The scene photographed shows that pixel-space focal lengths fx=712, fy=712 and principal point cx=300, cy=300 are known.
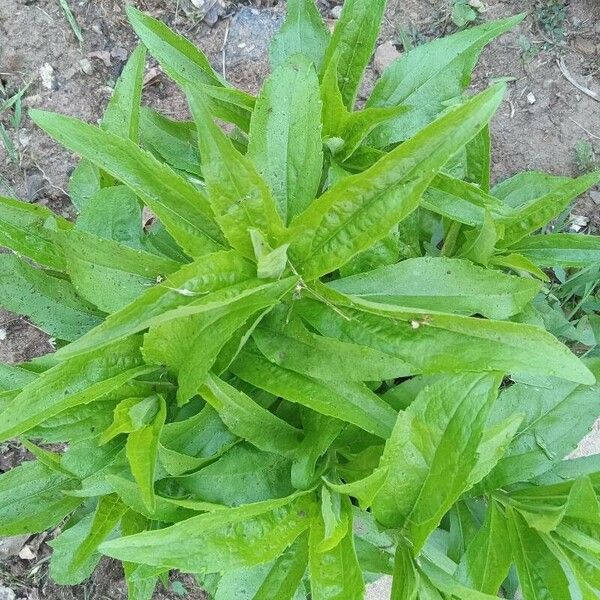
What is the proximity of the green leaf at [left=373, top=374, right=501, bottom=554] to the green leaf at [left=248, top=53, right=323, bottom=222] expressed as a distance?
415 millimetres

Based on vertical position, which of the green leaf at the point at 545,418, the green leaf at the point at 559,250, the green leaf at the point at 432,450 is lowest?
the green leaf at the point at 545,418

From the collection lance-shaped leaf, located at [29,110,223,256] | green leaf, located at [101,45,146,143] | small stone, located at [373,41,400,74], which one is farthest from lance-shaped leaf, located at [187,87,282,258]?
small stone, located at [373,41,400,74]

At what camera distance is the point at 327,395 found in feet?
3.91

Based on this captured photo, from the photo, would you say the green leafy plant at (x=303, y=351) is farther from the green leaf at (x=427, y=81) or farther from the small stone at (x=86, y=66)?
the small stone at (x=86, y=66)

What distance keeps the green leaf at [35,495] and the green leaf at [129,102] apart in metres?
0.74

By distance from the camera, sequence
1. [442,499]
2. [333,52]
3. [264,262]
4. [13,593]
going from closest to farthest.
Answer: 1. [264,262]
2. [442,499]
3. [333,52]
4. [13,593]

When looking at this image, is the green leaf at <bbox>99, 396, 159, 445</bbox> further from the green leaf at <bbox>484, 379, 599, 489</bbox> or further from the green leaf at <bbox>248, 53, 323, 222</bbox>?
the green leaf at <bbox>484, 379, 599, 489</bbox>

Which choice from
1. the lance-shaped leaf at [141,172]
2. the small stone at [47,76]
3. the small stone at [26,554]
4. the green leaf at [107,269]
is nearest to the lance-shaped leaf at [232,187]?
the lance-shaped leaf at [141,172]

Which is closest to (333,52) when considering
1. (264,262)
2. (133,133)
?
(133,133)

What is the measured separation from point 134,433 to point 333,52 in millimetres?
837

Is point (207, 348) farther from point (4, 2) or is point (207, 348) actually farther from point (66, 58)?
point (4, 2)

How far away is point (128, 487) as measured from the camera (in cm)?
122

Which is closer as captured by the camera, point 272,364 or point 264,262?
point 264,262

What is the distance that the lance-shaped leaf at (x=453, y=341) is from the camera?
3.40 ft
